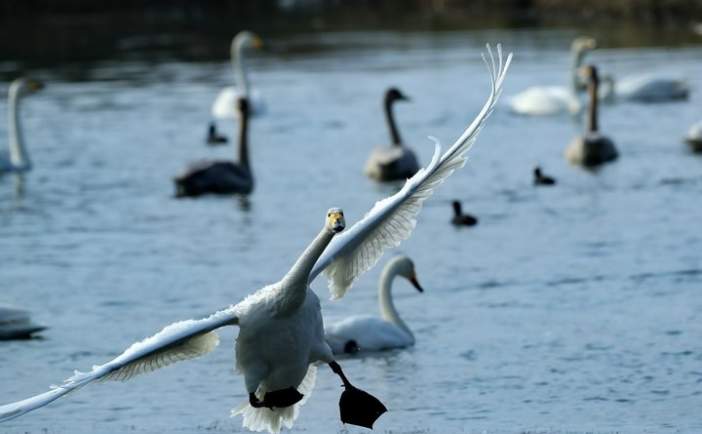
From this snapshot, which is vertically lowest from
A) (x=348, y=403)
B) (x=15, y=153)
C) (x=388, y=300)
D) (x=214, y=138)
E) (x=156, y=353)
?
(x=214, y=138)

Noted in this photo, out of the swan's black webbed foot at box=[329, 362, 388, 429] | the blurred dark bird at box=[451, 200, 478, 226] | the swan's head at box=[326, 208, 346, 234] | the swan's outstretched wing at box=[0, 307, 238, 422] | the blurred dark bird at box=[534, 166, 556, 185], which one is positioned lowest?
the blurred dark bird at box=[534, 166, 556, 185]

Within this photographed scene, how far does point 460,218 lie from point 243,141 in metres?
4.74

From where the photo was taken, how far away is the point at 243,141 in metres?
20.5

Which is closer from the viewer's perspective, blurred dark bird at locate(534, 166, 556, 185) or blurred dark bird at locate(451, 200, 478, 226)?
blurred dark bird at locate(451, 200, 478, 226)

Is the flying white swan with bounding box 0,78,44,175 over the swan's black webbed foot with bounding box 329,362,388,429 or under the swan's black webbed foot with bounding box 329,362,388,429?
under

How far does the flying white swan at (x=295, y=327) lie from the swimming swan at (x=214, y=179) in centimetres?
1017

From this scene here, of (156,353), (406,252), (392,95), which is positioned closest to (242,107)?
(392,95)

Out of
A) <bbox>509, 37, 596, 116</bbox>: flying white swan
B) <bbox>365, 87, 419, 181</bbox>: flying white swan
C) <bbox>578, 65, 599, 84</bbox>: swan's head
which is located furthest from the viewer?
<bbox>509, 37, 596, 116</bbox>: flying white swan

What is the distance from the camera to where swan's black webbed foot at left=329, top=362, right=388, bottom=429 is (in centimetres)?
870

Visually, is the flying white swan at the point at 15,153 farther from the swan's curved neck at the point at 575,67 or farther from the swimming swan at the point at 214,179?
the swan's curved neck at the point at 575,67

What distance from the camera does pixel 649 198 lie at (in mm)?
17953

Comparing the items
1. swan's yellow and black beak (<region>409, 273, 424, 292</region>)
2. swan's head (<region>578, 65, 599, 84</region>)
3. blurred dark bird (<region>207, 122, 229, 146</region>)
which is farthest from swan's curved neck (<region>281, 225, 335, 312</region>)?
blurred dark bird (<region>207, 122, 229, 146</region>)

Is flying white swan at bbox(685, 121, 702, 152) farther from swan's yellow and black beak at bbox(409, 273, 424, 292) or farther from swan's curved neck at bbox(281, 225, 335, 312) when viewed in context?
Answer: swan's curved neck at bbox(281, 225, 335, 312)

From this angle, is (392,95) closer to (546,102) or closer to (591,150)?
(591,150)
